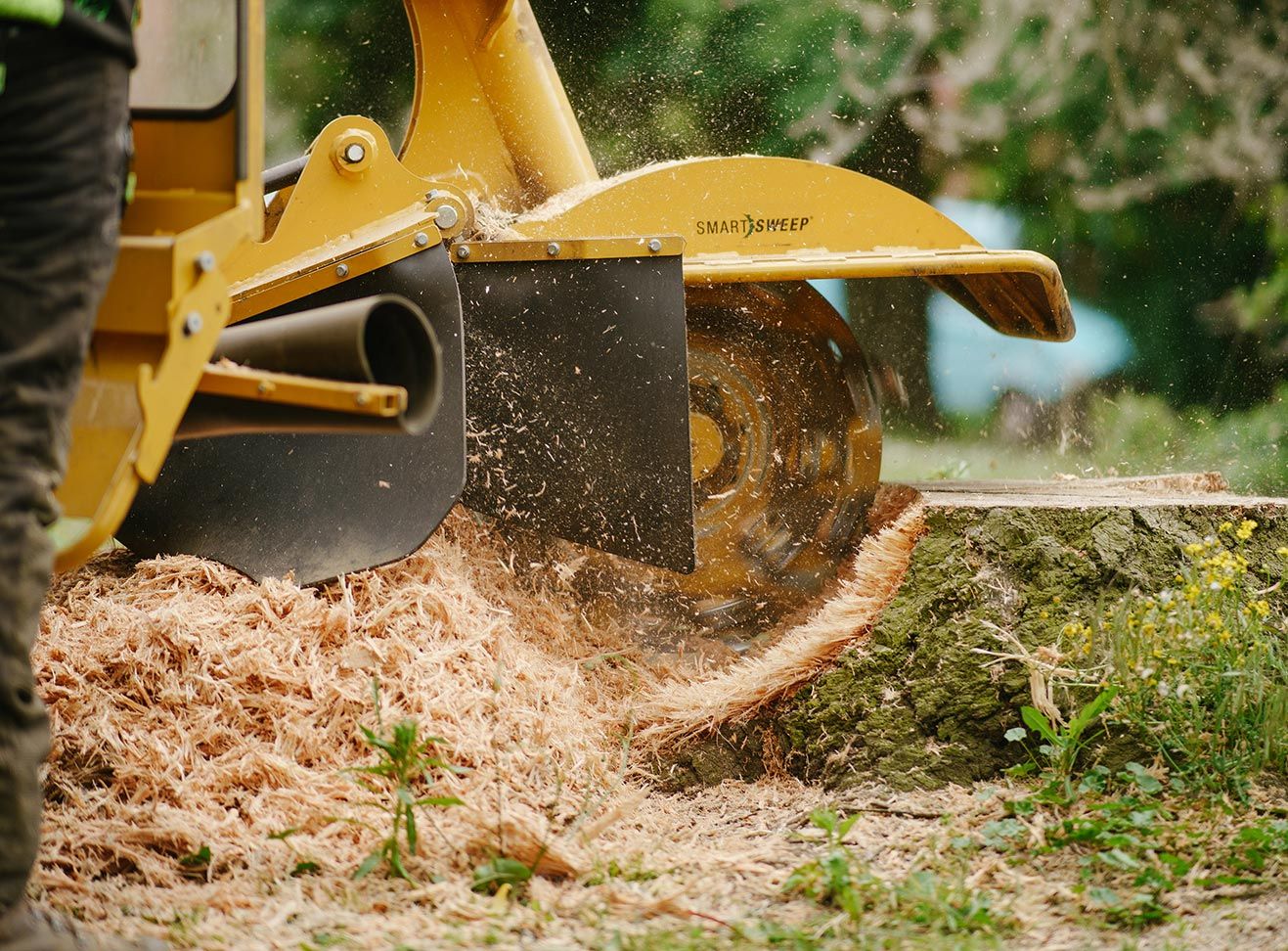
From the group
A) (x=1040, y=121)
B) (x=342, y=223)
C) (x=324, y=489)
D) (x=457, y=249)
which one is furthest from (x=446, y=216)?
(x=1040, y=121)

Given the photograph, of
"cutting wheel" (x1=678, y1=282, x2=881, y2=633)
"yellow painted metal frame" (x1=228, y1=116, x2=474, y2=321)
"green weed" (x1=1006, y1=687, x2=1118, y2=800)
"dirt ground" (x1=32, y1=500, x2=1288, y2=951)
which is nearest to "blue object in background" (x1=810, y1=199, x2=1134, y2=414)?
"cutting wheel" (x1=678, y1=282, x2=881, y2=633)

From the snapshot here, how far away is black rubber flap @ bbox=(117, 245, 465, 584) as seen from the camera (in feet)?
9.98

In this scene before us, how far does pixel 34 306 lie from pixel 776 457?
2495 mm

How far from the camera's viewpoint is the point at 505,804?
2.45 metres

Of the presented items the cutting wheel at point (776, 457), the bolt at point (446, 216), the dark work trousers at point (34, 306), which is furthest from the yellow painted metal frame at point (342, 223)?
the dark work trousers at point (34, 306)

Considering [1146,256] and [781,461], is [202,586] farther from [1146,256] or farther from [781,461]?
[1146,256]

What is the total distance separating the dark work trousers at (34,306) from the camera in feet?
5.53

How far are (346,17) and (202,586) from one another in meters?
4.63

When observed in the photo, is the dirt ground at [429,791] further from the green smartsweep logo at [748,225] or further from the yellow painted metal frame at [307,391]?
the green smartsweep logo at [748,225]

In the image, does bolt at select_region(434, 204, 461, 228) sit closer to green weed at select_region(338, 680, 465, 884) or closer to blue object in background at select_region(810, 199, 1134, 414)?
green weed at select_region(338, 680, 465, 884)

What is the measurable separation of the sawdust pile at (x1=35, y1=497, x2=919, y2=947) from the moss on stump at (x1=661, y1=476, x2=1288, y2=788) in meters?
0.08

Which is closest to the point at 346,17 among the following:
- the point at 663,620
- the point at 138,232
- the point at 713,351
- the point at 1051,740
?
the point at 713,351

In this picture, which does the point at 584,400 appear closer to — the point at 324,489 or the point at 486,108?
the point at 324,489

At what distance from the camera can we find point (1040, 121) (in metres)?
7.10
